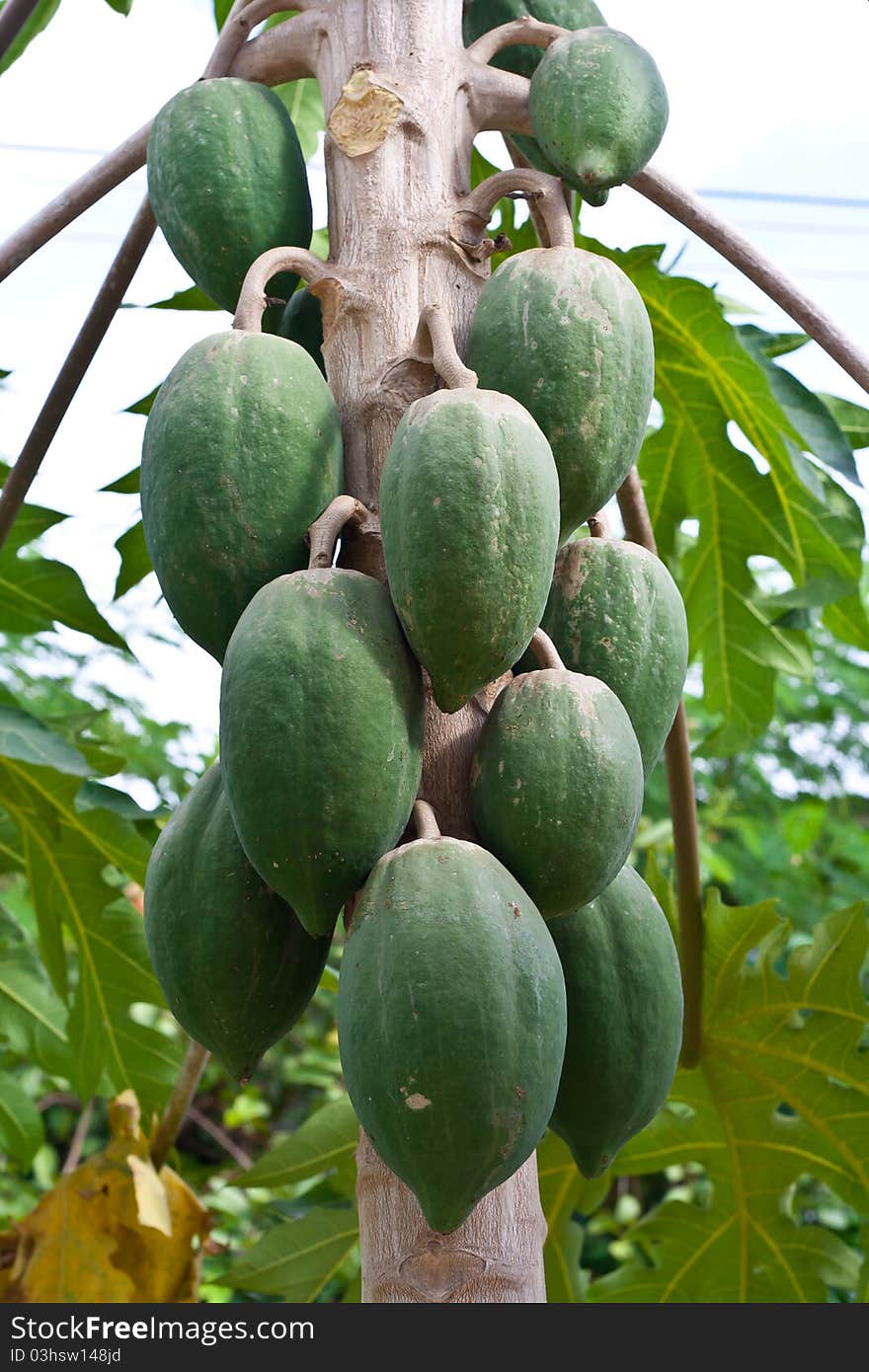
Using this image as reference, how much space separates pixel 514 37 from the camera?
112 centimetres

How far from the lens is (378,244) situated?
3.30 feet

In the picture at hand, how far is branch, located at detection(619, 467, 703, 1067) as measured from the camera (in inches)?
62.5

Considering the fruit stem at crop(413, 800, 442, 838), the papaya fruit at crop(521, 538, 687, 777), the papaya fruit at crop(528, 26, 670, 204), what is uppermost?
the papaya fruit at crop(528, 26, 670, 204)

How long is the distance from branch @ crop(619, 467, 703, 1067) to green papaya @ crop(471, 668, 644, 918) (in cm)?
68

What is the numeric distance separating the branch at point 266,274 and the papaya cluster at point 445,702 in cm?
3

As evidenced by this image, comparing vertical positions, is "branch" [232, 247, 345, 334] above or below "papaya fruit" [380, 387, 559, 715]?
above

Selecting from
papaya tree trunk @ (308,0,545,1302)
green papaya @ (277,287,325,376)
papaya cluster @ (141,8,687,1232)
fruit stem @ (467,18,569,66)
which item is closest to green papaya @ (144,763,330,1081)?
papaya cluster @ (141,8,687,1232)

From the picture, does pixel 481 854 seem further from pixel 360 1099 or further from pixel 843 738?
pixel 843 738

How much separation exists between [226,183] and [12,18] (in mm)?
578

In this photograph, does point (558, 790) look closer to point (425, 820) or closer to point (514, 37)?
point (425, 820)

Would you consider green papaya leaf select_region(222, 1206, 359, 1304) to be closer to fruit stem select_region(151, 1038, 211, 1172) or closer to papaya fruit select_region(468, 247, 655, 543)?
→ fruit stem select_region(151, 1038, 211, 1172)


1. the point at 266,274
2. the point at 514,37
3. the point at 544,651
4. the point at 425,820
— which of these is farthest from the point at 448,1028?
the point at 514,37

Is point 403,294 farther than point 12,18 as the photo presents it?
No

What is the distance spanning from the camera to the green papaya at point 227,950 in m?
0.86
